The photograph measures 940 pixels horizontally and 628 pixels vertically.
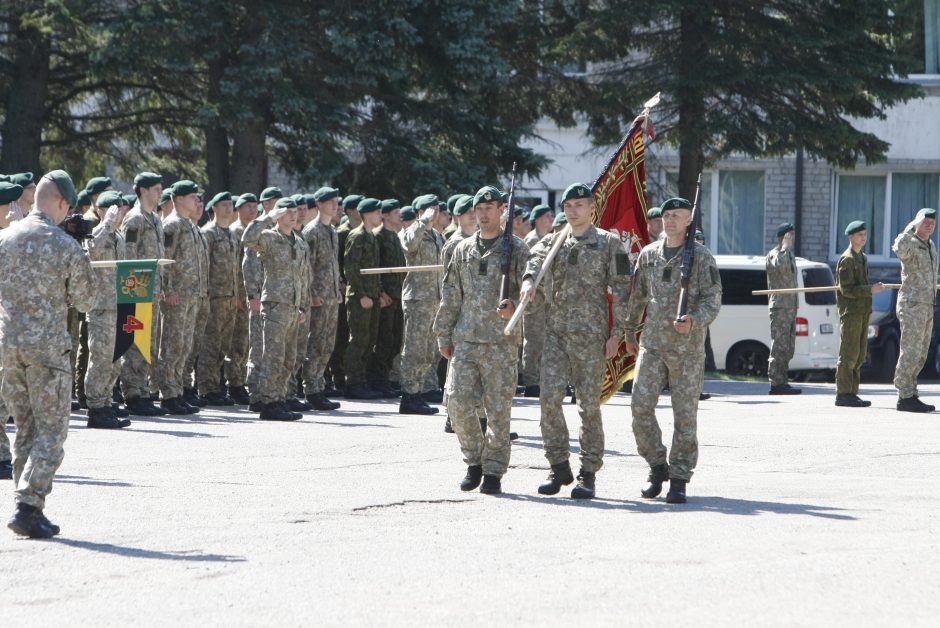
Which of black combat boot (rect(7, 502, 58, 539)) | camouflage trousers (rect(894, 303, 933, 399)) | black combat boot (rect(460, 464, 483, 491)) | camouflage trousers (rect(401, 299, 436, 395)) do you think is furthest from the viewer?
camouflage trousers (rect(894, 303, 933, 399))

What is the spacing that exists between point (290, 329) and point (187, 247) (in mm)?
1422

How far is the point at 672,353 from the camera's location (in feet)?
31.2

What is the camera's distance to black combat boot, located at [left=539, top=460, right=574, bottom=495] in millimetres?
9703

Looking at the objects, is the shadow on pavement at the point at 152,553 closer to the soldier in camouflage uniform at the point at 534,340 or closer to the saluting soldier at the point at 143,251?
the saluting soldier at the point at 143,251

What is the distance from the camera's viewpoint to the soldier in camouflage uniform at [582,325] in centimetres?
958

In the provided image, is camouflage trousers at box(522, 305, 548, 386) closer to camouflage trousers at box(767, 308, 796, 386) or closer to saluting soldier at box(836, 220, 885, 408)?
camouflage trousers at box(767, 308, 796, 386)

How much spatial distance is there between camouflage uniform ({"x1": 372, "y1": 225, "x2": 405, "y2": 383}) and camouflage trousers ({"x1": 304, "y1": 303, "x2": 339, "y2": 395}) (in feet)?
3.70

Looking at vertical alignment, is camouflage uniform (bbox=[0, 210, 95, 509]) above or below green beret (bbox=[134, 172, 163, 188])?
below

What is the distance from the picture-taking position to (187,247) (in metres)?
14.8

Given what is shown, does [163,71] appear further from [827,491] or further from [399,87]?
[827,491]

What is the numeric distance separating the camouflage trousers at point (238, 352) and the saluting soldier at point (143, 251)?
58.6 inches

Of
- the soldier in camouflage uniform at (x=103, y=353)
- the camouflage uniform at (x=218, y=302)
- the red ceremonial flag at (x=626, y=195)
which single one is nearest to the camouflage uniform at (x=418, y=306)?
the camouflage uniform at (x=218, y=302)

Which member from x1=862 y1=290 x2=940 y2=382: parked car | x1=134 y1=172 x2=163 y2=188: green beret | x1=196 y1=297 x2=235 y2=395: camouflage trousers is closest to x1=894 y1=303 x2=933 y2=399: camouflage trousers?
x1=862 y1=290 x2=940 y2=382: parked car

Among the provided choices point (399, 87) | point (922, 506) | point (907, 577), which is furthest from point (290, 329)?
point (399, 87)
